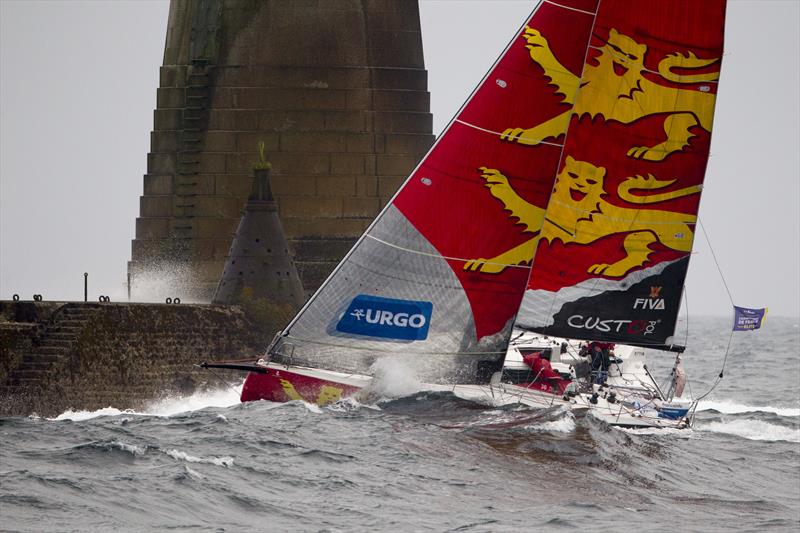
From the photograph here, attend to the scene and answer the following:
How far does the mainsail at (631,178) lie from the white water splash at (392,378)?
3.64 metres

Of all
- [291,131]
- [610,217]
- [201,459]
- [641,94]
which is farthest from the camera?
[291,131]

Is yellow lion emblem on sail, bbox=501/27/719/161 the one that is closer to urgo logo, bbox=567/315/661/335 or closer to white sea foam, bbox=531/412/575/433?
urgo logo, bbox=567/315/661/335

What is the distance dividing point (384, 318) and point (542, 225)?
3696 millimetres

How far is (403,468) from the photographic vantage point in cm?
2534

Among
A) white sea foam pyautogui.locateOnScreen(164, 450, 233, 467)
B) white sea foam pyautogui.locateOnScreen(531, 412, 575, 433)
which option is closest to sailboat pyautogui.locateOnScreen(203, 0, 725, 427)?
white sea foam pyautogui.locateOnScreen(531, 412, 575, 433)

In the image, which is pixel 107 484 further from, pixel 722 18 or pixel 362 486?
pixel 722 18

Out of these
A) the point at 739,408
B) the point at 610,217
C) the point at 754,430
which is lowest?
the point at 754,430

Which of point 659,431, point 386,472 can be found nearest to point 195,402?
point 659,431

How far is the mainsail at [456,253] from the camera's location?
31703 millimetres

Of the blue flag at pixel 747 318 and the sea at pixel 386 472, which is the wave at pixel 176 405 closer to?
the sea at pixel 386 472

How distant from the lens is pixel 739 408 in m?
44.8

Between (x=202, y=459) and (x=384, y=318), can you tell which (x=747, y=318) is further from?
(x=202, y=459)

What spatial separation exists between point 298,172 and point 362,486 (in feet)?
85.4

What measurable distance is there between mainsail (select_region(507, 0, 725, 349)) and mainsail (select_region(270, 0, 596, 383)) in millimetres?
1907
